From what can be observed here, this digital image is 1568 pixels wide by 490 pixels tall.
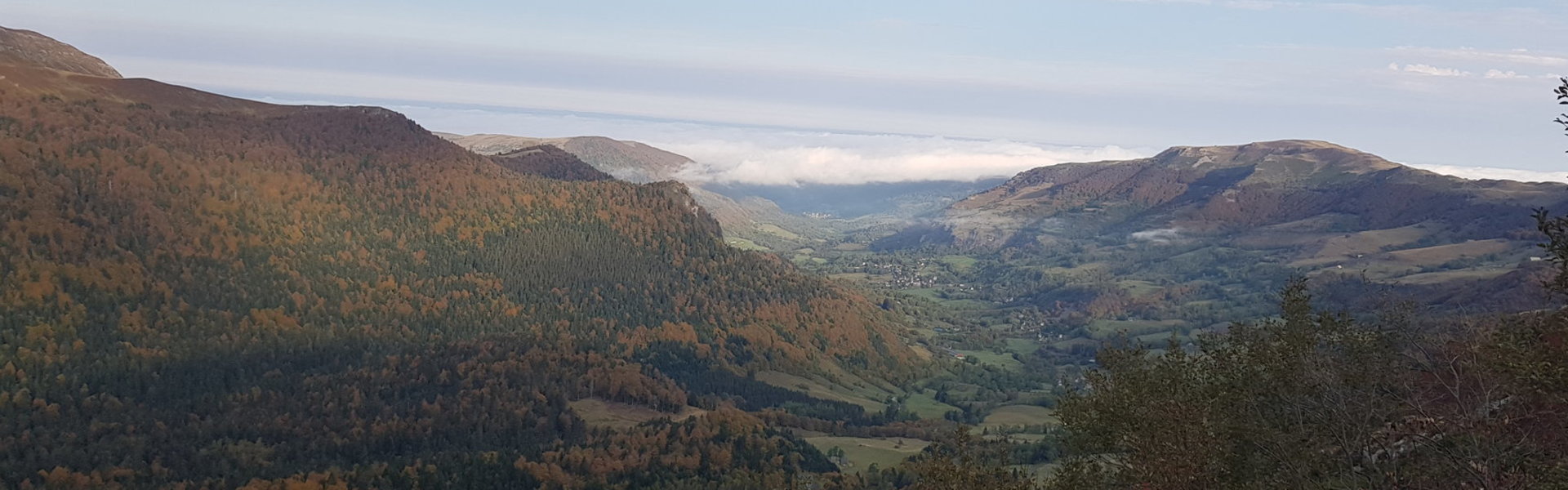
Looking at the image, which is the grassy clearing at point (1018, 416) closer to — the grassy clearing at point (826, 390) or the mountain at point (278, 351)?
the grassy clearing at point (826, 390)

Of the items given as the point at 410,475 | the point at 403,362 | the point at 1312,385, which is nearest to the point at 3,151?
the point at 403,362

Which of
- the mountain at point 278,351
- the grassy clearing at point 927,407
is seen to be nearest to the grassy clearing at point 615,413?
the mountain at point 278,351

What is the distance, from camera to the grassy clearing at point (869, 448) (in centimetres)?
13088

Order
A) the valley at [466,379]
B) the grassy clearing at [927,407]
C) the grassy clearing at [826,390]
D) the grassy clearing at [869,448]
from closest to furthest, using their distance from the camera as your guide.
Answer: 1. the valley at [466,379]
2. the grassy clearing at [869,448]
3. the grassy clearing at [927,407]
4. the grassy clearing at [826,390]

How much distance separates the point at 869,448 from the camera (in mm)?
141875

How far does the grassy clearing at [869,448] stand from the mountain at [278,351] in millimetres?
7598

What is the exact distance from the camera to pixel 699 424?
417ft

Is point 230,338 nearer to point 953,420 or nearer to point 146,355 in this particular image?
point 146,355

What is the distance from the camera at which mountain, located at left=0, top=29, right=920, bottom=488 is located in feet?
371

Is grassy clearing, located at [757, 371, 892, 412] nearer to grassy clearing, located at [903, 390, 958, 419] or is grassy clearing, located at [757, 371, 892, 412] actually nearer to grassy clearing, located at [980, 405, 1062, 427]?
grassy clearing, located at [903, 390, 958, 419]

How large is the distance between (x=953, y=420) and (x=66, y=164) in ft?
502

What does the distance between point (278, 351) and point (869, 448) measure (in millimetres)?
92561

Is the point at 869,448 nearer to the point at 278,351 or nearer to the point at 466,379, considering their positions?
the point at 466,379

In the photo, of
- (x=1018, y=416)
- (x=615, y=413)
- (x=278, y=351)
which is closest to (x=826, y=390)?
(x=1018, y=416)
